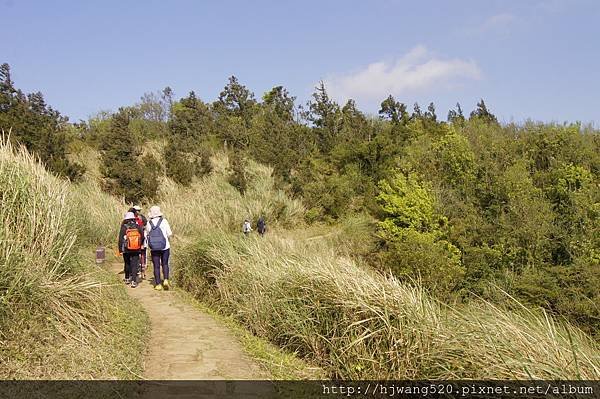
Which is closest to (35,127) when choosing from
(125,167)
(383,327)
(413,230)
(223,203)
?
(125,167)

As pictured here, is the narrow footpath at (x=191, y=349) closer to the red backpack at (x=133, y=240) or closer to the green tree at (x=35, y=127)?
the red backpack at (x=133, y=240)

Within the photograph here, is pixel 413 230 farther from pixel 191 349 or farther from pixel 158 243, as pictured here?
pixel 191 349

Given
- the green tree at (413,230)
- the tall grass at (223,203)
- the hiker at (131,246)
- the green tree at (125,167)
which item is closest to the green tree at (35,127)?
the green tree at (125,167)

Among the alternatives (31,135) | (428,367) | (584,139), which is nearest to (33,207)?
(428,367)

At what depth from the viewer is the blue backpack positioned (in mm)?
8875

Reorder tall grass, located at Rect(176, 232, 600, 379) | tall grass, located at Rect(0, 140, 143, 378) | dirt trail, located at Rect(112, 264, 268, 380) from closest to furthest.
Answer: tall grass, located at Rect(176, 232, 600, 379)
tall grass, located at Rect(0, 140, 143, 378)
dirt trail, located at Rect(112, 264, 268, 380)

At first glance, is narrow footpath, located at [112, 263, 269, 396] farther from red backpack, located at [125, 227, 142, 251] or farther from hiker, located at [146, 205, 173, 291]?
red backpack, located at [125, 227, 142, 251]

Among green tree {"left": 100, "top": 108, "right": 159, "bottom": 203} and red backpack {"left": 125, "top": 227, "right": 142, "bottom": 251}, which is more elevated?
green tree {"left": 100, "top": 108, "right": 159, "bottom": 203}

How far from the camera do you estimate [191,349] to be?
18.7ft

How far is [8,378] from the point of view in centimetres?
405

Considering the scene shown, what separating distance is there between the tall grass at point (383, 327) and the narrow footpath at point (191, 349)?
0.66 m

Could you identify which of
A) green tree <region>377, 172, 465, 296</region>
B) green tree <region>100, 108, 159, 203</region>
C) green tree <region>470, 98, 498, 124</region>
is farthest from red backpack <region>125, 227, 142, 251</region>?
green tree <region>470, 98, 498, 124</region>

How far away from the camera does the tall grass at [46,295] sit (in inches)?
174

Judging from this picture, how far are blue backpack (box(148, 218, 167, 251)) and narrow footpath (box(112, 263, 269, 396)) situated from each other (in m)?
1.19
